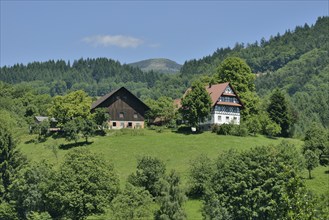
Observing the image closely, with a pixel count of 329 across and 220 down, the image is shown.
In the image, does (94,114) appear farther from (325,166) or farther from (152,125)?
(325,166)

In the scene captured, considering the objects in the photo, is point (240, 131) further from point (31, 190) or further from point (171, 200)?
point (31, 190)

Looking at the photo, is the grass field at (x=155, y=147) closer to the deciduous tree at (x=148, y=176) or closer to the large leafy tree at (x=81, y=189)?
the deciduous tree at (x=148, y=176)

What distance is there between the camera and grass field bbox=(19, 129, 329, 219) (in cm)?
6706

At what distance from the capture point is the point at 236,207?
161ft

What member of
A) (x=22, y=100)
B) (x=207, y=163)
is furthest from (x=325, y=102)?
(x=207, y=163)

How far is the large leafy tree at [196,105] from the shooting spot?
84.5 m

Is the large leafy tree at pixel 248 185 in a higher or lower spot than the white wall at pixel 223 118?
lower

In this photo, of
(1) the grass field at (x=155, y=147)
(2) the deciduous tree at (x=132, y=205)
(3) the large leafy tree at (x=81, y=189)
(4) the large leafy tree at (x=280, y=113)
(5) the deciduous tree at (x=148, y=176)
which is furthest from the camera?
(4) the large leafy tree at (x=280, y=113)

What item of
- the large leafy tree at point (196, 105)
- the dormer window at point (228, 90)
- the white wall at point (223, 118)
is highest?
the dormer window at point (228, 90)

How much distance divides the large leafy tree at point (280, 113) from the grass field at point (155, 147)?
305 inches

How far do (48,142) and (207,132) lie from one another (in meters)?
24.9

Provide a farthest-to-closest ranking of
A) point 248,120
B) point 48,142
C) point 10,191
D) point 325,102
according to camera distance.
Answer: point 325,102
point 248,120
point 48,142
point 10,191

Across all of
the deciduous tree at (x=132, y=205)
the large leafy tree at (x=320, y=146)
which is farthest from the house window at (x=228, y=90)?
the deciduous tree at (x=132, y=205)

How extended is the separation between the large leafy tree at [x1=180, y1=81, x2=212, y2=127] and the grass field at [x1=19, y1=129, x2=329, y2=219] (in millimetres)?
3253
